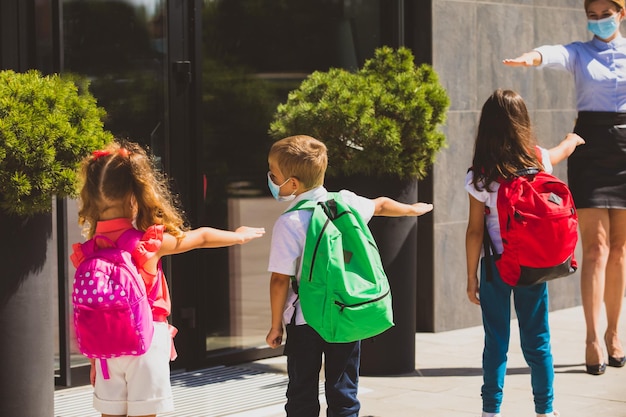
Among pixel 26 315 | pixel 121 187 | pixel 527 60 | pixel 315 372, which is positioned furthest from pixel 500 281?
pixel 26 315

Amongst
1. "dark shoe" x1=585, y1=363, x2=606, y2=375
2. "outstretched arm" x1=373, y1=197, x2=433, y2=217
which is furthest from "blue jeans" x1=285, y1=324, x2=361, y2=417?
"dark shoe" x1=585, y1=363, x2=606, y2=375

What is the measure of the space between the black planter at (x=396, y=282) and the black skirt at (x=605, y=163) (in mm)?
1082

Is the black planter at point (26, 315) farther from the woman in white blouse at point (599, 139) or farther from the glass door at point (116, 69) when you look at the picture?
the woman in white blouse at point (599, 139)

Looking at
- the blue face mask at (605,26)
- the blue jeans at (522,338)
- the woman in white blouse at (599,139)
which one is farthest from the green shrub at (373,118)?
the blue jeans at (522,338)

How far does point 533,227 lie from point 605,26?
7.02 ft

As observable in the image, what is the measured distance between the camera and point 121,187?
4332 mm

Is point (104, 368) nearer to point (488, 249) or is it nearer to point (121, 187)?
point (121, 187)

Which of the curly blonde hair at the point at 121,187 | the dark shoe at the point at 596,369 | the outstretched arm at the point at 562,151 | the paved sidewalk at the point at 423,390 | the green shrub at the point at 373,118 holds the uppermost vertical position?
the green shrub at the point at 373,118

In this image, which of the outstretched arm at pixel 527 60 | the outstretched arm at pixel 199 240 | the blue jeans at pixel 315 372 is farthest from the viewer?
the outstretched arm at pixel 527 60

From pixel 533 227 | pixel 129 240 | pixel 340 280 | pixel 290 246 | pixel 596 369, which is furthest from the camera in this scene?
pixel 596 369

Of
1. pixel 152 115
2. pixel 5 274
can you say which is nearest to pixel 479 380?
pixel 152 115

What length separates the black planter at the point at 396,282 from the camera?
682 cm

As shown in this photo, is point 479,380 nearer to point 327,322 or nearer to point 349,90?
point 349,90

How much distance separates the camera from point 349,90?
260 inches
